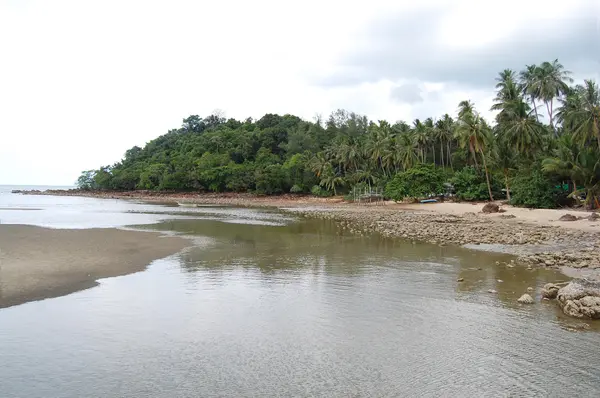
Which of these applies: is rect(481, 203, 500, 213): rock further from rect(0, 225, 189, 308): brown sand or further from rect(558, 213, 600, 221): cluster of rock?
rect(0, 225, 189, 308): brown sand

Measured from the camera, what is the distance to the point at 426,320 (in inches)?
416

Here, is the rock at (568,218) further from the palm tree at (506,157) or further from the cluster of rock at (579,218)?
the palm tree at (506,157)

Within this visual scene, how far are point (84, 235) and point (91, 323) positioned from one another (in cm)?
1655

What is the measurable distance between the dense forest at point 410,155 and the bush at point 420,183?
12 cm

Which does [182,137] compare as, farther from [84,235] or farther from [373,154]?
[84,235]

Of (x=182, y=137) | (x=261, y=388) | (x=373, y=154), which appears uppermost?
(x=182, y=137)

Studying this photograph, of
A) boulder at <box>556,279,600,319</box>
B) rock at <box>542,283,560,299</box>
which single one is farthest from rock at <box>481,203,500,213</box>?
boulder at <box>556,279,600,319</box>

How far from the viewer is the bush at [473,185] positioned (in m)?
51.4

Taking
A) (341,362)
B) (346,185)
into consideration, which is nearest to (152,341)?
(341,362)

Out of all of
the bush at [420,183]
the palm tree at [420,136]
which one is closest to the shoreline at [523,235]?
the bush at [420,183]

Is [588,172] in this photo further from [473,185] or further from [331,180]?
[331,180]

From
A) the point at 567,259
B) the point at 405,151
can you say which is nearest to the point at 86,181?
the point at 405,151

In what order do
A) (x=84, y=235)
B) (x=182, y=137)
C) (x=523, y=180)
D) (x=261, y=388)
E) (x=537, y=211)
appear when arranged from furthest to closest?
(x=182, y=137), (x=523, y=180), (x=537, y=211), (x=84, y=235), (x=261, y=388)

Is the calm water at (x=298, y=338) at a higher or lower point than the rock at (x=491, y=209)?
lower
